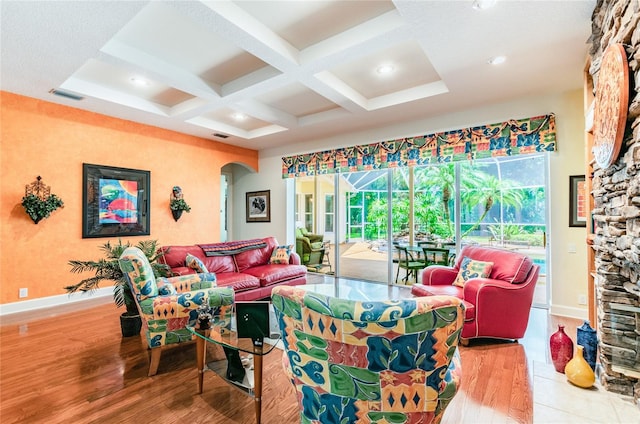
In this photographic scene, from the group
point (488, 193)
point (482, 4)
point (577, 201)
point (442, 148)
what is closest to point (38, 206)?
point (482, 4)

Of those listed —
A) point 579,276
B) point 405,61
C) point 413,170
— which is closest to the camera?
point 405,61

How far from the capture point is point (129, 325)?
3.14 m

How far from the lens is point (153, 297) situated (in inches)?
97.2

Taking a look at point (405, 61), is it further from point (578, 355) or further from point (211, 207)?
point (211, 207)

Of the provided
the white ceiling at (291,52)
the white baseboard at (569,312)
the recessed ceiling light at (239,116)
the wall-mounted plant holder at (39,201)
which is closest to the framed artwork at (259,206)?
the recessed ceiling light at (239,116)

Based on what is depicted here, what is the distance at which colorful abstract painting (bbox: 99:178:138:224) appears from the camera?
188 inches

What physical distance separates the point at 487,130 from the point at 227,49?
3.67m

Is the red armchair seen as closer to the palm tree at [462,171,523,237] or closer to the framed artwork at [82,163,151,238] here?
the palm tree at [462,171,523,237]

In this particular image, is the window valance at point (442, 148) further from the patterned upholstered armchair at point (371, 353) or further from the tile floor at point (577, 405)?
the patterned upholstered armchair at point (371, 353)

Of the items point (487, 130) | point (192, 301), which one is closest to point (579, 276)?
point (487, 130)

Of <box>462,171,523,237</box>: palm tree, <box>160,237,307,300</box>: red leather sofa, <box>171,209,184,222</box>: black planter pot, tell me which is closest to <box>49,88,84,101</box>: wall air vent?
<box>171,209,184,222</box>: black planter pot

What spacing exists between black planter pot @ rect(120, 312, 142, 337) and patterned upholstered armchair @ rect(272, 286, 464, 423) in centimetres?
265

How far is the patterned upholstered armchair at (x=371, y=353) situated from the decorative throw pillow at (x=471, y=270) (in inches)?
90.3

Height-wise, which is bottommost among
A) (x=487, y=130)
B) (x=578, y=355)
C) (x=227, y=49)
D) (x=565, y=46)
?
(x=578, y=355)
